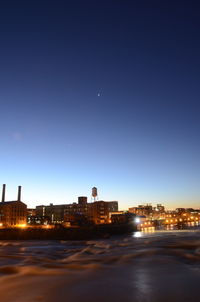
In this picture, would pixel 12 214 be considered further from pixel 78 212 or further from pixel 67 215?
pixel 78 212

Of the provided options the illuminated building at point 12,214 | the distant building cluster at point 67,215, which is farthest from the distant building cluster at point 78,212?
the illuminated building at point 12,214

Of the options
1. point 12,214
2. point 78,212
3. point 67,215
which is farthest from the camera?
point 78,212

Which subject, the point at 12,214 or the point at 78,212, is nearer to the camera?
the point at 12,214

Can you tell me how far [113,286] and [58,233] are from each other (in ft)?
187

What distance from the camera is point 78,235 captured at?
6353 centimetres

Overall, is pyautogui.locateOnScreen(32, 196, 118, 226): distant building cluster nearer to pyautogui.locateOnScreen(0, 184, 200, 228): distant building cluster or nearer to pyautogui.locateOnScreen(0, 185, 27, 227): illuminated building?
pyautogui.locateOnScreen(0, 184, 200, 228): distant building cluster

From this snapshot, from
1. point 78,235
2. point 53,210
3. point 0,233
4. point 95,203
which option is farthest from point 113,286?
point 53,210

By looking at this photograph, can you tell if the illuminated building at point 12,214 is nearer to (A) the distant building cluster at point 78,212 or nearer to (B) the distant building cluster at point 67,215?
(B) the distant building cluster at point 67,215

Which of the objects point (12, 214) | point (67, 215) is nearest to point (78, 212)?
point (67, 215)

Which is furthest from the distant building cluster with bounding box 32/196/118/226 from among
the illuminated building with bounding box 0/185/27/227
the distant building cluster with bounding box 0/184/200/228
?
the illuminated building with bounding box 0/185/27/227

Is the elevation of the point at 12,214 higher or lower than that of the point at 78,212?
higher

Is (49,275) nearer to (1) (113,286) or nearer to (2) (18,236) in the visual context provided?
(1) (113,286)

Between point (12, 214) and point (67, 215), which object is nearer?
point (12, 214)

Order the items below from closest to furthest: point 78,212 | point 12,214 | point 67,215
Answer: point 12,214, point 67,215, point 78,212
